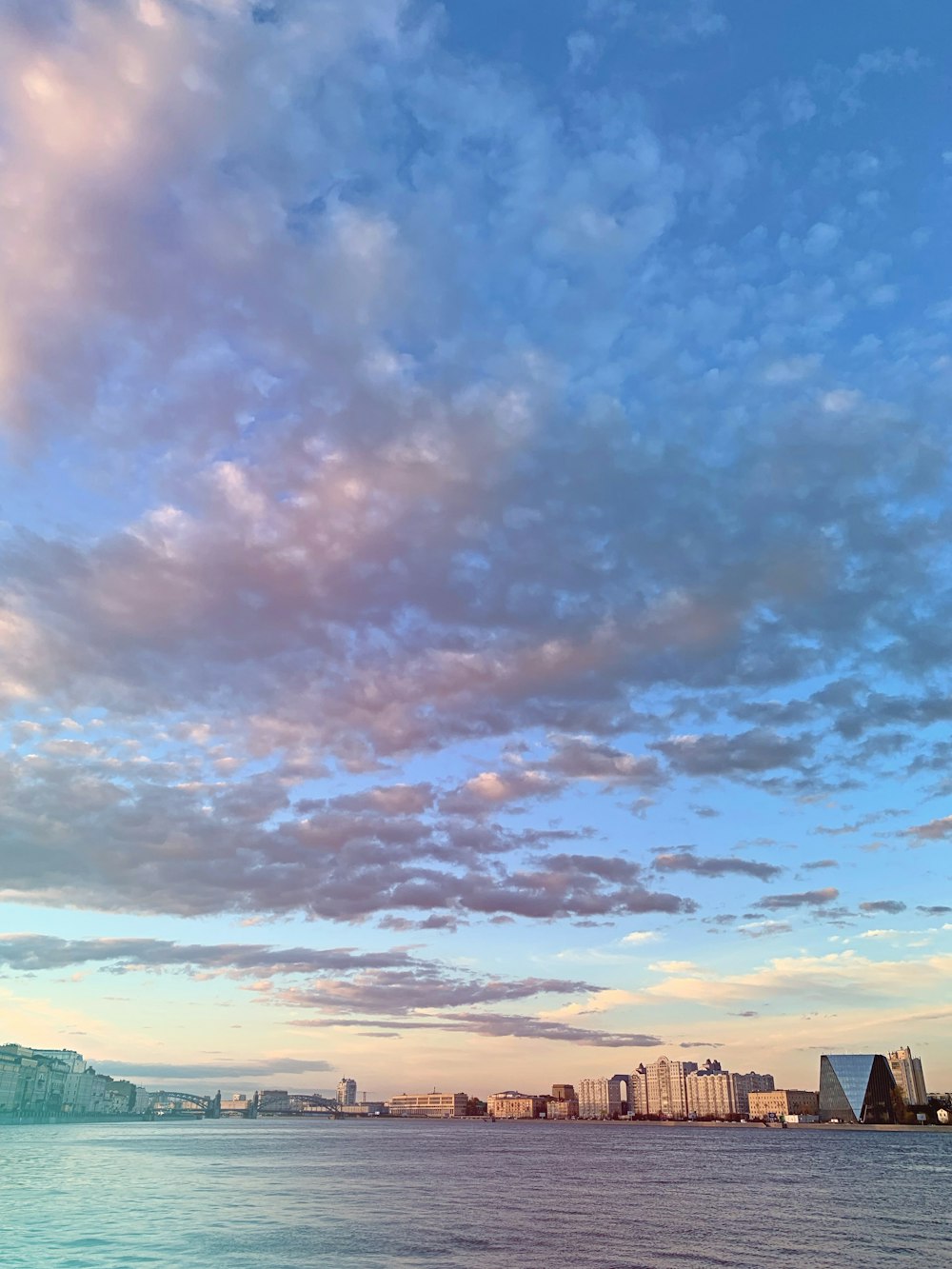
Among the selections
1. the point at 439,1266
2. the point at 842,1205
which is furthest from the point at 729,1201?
the point at 439,1266

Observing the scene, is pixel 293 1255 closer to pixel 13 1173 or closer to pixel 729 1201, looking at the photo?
pixel 729 1201

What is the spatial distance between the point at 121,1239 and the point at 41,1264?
28.4 ft

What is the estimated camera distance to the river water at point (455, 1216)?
154 ft

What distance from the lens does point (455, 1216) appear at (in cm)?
6341

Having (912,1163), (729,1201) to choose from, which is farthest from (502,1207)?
(912,1163)

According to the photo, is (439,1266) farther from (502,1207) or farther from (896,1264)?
(502,1207)

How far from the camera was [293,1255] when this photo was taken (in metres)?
46.3

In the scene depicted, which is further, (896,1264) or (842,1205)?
(842,1205)

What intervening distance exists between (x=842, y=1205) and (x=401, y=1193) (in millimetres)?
37052

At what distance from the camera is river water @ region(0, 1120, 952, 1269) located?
4688 cm

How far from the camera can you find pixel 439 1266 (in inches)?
1709

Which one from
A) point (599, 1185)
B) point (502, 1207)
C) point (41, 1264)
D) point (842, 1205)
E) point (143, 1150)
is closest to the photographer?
point (41, 1264)

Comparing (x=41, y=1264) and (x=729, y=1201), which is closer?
(x=41, y=1264)

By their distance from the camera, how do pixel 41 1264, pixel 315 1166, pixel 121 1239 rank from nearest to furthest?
pixel 41 1264
pixel 121 1239
pixel 315 1166
